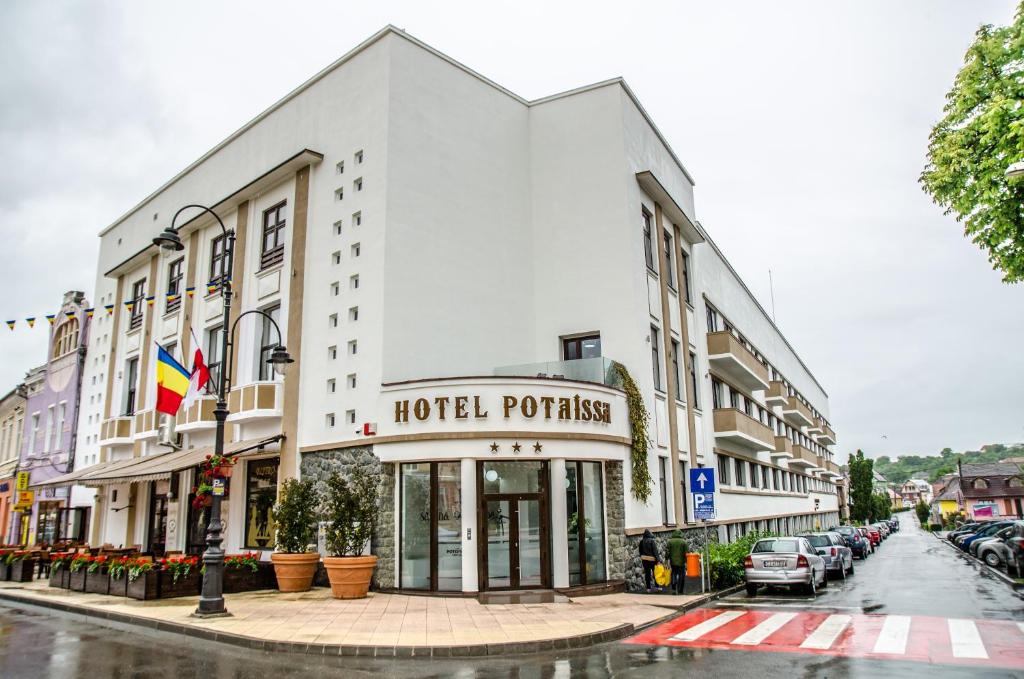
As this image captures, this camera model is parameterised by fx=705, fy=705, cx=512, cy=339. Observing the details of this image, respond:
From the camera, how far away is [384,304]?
64.1 feet

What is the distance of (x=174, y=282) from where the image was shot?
2950 cm

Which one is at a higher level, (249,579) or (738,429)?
(738,429)

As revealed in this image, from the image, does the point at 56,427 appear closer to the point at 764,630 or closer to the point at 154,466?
the point at 154,466

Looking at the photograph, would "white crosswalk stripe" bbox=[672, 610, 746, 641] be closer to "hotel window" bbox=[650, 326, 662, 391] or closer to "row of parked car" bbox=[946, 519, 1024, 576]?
"hotel window" bbox=[650, 326, 662, 391]

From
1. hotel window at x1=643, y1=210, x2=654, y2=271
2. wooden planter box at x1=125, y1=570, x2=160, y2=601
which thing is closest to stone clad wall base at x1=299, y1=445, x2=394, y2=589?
wooden planter box at x1=125, y1=570, x2=160, y2=601

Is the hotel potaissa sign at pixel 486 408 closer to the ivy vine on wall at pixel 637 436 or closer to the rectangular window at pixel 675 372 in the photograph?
the ivy vine on wall at pixel 637 436

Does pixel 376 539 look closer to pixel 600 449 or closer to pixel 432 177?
pixel 600 449

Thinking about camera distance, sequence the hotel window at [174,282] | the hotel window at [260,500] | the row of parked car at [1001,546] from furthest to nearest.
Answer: the hotel window at [174,282] → the row of parked car at [1001,546] → the hotel window at [260,500]

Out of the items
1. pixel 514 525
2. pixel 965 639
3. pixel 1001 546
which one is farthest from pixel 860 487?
pixel 965 639

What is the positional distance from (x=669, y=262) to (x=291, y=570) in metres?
17.1

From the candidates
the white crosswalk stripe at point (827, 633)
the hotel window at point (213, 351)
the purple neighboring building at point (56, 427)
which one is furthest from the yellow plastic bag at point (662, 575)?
the purple neighboring building at point (56, 427)

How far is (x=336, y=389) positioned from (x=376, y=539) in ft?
15.1

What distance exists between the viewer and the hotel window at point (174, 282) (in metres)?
28.6

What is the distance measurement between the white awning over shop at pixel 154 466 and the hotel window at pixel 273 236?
20.2ft
